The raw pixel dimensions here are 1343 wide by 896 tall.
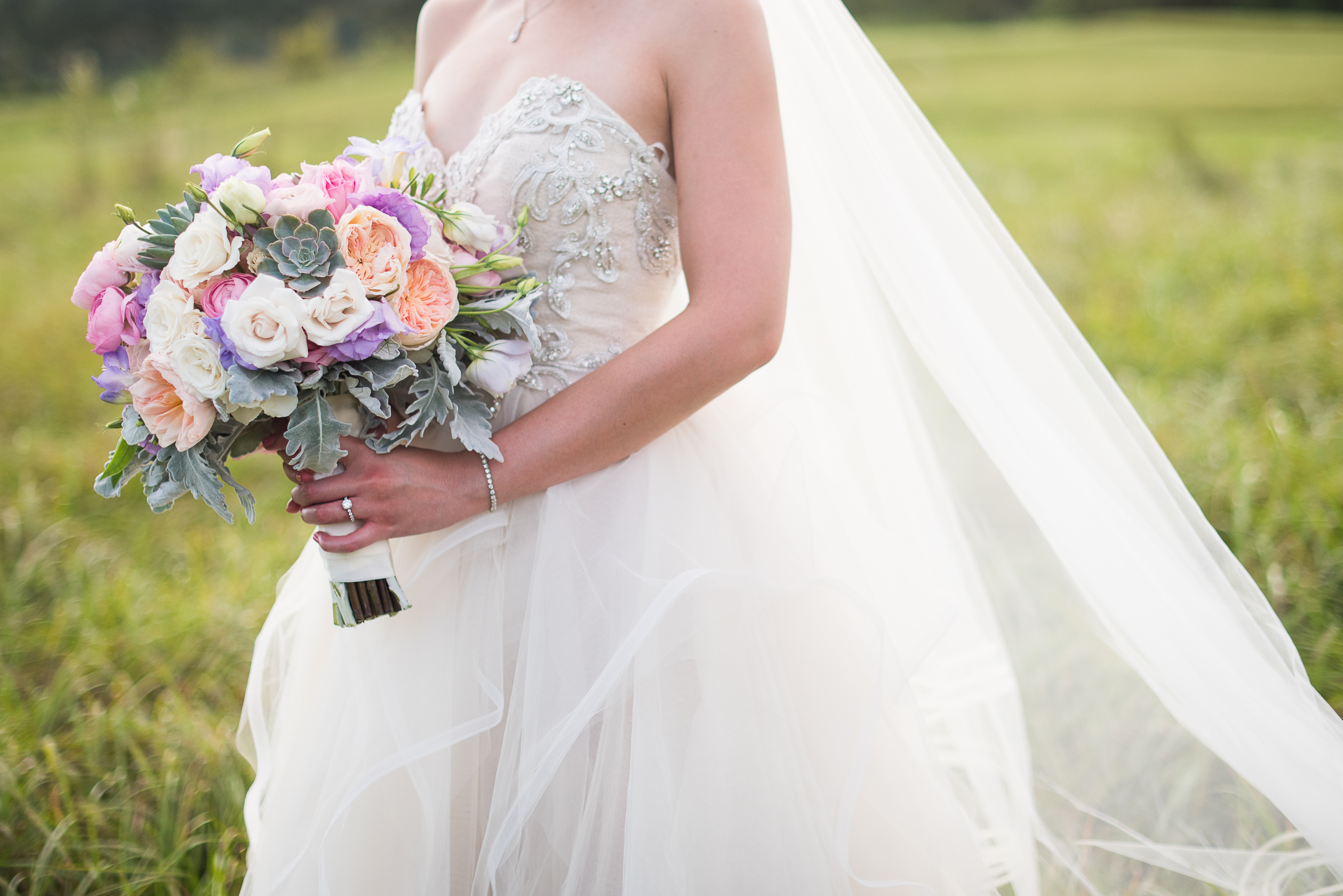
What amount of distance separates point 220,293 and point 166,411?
18cm

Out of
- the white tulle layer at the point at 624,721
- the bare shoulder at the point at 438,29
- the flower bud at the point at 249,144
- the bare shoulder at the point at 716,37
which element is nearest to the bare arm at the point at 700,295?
the bare shoulder at the point at 716,37

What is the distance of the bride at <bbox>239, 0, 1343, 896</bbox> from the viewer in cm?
130

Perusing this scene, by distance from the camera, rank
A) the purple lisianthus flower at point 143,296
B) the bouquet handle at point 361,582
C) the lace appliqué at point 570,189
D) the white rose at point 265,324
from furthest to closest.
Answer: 1. the lace appliqué at point 570,189
2. the bouquet handle at point 361,582
3. the purple lisianthus flower at point 143,296
4. the white rose at point 265,324

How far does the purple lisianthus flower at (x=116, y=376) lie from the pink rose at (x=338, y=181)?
1.17 feet

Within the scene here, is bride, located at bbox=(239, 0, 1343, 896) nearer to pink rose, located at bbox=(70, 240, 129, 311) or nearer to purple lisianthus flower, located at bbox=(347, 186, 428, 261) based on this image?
purple lisianthus flower, located at bbox=(347, 186, 428, 261)

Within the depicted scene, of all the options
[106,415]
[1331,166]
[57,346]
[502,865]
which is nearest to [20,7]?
[57,346]

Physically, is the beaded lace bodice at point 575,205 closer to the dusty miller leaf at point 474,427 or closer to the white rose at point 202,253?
the dusty miller leaf at point 474,427

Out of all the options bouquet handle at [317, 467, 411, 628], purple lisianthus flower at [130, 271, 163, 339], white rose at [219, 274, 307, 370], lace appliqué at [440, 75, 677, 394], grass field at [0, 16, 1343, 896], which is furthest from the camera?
grass field at [0, 16, 1343, 896]

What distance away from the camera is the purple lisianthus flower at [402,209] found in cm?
126

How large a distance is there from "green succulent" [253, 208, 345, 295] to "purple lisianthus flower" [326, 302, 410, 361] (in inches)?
3.0

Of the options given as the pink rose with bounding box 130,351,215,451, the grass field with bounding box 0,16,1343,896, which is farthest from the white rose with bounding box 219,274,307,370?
the grass field with bounding box 0,16,1343,896

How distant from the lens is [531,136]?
1462 millimetres

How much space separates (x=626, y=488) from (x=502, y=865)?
0.61 metres

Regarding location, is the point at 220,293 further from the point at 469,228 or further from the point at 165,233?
the point at 469,228
